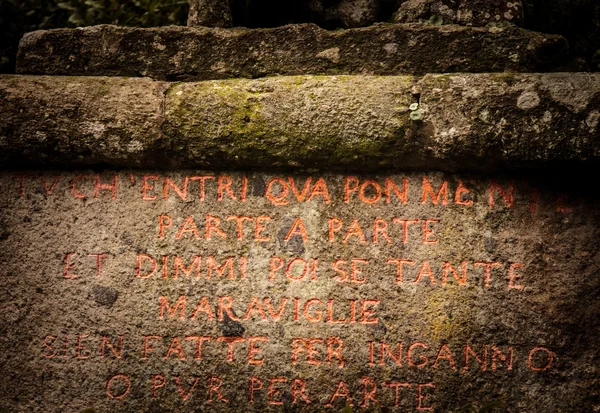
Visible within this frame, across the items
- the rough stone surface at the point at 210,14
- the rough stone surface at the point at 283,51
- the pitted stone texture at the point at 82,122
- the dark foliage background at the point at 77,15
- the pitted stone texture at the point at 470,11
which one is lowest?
the pitted stone texture at the point at 82,122

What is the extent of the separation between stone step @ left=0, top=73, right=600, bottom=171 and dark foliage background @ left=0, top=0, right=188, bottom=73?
6.15ft

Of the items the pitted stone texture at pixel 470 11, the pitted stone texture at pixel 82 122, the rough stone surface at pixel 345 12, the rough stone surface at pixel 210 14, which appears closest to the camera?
the pitted stone texture at pixel 82 122

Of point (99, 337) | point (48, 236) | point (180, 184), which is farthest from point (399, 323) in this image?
point (48, 236)

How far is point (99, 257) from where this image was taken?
2.66m

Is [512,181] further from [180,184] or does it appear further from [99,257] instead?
[99,257]

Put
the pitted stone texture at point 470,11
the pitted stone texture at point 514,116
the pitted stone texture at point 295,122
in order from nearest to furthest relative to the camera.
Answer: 1. the pitted stone texture at point 514,116
2. the pitted stone texture at point 295,122
3. the pitted stone texture at point 470,11

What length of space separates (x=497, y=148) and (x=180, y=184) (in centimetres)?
136

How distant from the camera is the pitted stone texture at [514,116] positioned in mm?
2350

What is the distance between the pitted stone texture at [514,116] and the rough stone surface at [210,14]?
1092 millimetres

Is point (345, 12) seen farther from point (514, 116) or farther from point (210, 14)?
point (514, 116)

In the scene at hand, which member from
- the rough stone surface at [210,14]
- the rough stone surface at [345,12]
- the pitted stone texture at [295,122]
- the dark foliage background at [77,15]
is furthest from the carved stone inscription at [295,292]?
the dark foliage background at [77,15]

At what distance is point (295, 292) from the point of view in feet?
8.47

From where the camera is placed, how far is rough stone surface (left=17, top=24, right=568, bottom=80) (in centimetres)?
262

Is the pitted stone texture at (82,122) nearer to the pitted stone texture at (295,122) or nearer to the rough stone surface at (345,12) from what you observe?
the pitted stone texture at (295,122)
